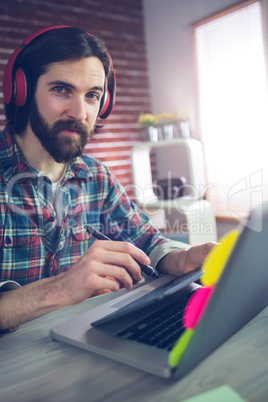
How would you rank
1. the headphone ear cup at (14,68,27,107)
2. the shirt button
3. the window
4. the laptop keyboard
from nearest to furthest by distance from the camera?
1. the laptop keyboard
2. the shirt button
3. the headphone ear cup at (14,68,27,107)
4. the window

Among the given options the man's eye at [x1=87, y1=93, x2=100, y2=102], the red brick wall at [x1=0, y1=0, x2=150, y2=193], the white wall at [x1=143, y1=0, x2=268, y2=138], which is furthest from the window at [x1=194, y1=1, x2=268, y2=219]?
the man's eye at [x1=87, y1=93, x2=100, y2=102]

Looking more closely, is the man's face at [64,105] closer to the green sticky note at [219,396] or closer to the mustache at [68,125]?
the mustache at [68,125]

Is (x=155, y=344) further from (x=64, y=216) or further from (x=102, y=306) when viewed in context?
(x=64, y=216)

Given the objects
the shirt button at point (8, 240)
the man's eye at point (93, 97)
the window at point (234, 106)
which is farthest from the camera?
the window at point (234, 106)

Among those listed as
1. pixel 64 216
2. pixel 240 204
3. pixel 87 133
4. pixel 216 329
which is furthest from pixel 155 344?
pixel 240 204

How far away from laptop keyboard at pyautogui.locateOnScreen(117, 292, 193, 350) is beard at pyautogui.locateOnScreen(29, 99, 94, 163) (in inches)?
31.1

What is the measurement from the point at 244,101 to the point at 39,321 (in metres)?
2.51

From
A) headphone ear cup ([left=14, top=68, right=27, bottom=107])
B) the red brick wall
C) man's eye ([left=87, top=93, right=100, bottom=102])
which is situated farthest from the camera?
the red brick wall

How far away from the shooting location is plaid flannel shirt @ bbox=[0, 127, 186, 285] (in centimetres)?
116

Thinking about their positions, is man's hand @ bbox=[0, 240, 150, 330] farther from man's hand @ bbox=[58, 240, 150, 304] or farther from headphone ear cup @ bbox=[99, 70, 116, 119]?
headphone ear cup @ bbox=[99, 70, 116, 119]

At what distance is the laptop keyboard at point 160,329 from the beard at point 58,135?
79 cm

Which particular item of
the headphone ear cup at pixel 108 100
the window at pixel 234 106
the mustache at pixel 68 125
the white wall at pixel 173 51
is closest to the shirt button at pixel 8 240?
the mustache at pixel 68 125

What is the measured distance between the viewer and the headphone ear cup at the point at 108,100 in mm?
1457

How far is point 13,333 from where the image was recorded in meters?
0.72
